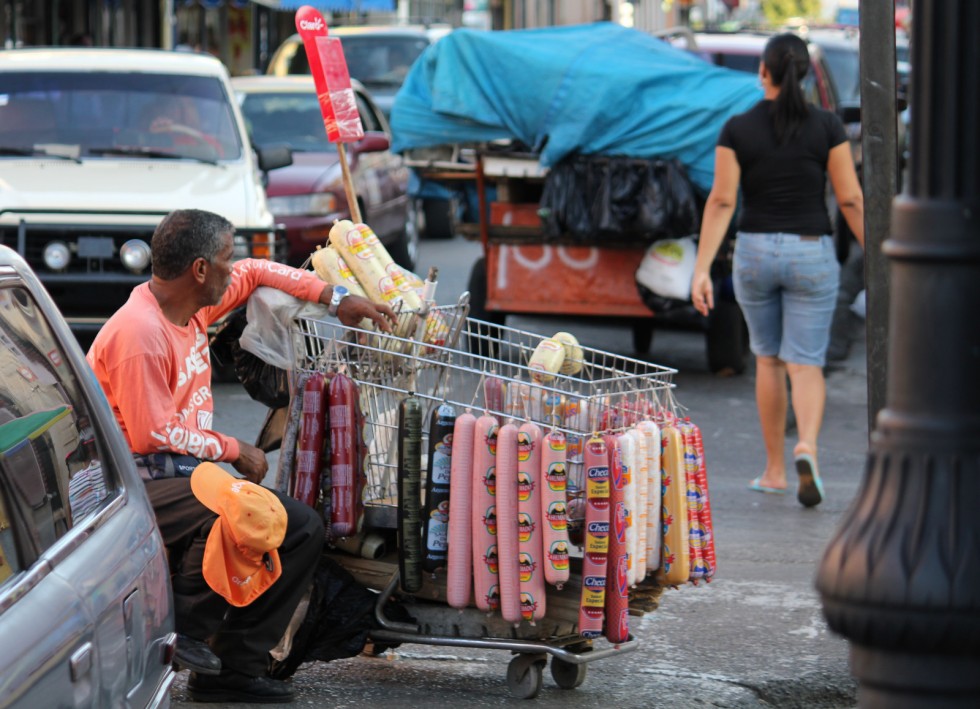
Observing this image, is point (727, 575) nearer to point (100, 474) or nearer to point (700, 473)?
point (700, 473)

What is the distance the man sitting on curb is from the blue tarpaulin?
528cm

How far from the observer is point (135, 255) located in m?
9.33

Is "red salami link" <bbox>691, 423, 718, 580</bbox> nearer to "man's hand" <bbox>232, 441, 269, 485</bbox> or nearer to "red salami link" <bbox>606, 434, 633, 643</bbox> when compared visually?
"red salami link" <bbox>606, 434, 633, 643</bbox>

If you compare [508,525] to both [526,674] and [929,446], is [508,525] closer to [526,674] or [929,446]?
[526,674]

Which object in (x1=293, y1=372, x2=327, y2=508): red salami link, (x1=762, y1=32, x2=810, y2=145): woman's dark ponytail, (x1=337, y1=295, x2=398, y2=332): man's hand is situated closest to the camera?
(x1=293, y1=372, x2=327, y2=508): red salami link

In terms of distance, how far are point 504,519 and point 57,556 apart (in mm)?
1717

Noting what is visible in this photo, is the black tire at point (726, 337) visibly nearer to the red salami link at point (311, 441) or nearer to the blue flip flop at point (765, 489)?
the blue flip flop at point (765, 489)

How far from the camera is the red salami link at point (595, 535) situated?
438 cm

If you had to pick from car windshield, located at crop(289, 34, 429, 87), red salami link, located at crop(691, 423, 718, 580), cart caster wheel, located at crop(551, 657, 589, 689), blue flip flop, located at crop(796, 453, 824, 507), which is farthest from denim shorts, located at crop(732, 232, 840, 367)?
car windshield, located at crop(289, 34, 429, 87)

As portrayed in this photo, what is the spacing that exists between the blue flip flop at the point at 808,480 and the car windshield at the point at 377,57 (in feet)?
47.8

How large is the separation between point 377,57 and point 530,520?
57.5ft

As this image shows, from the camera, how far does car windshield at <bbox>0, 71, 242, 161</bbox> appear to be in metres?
10.1

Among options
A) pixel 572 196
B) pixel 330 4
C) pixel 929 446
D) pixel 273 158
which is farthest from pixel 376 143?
pixel 330 4

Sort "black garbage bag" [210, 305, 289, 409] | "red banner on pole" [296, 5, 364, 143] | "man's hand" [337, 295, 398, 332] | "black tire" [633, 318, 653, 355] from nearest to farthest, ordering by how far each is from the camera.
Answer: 1. "man's hand" [337, 295, 398, 332]
2. "black garbage bag" [210, 305, 289, 409]
3. "red banner on pole" [296, 5, 364, 143]
4. "black tire" [633, 318, 653, 355]
